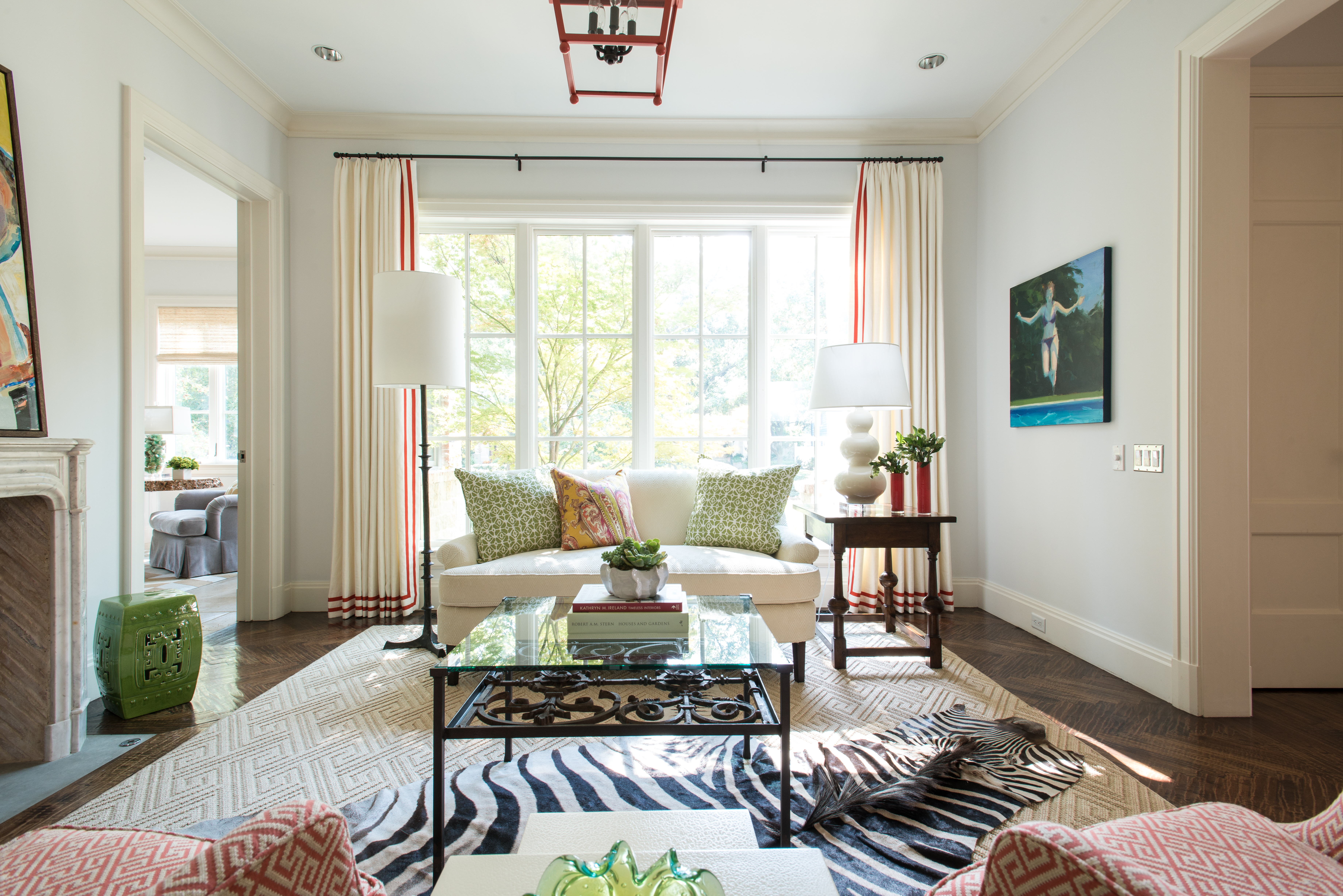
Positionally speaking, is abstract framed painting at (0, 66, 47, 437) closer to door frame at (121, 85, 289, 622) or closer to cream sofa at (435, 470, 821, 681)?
door frame at (121, 85, 289, 622)

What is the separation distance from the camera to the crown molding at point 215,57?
9.63ft

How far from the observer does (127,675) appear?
2.42 metres

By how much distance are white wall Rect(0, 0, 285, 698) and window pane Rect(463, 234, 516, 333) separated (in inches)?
65.8

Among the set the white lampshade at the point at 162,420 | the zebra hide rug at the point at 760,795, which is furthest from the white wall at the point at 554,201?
the white lampshade at the point at 162,420

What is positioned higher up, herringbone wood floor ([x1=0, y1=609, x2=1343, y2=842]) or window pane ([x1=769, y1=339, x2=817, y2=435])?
window pane ([x1=769, y1=339, x2=817, y2=435])

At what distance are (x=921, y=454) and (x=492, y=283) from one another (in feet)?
9.08

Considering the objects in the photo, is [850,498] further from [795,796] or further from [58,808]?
[58,808]

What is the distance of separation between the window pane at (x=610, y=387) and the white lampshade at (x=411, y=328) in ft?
3.60

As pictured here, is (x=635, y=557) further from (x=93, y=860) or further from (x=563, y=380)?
(x=563, y=380)

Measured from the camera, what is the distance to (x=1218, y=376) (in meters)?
2.40

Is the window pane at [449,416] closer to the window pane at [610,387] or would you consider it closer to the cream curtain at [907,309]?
the window pane at [610,387]

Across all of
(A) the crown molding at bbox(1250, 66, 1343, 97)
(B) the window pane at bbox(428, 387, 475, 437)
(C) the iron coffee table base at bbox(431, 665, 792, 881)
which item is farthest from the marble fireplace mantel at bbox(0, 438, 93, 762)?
(A) the crown molding at bbox(1250, 66, 1343, 97)

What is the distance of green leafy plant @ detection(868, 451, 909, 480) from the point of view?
10.2 ft

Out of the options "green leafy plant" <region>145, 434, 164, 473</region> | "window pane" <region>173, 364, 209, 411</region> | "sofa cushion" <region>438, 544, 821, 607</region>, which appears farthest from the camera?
"window pane" <region>173, 364, 209, 411</region>
